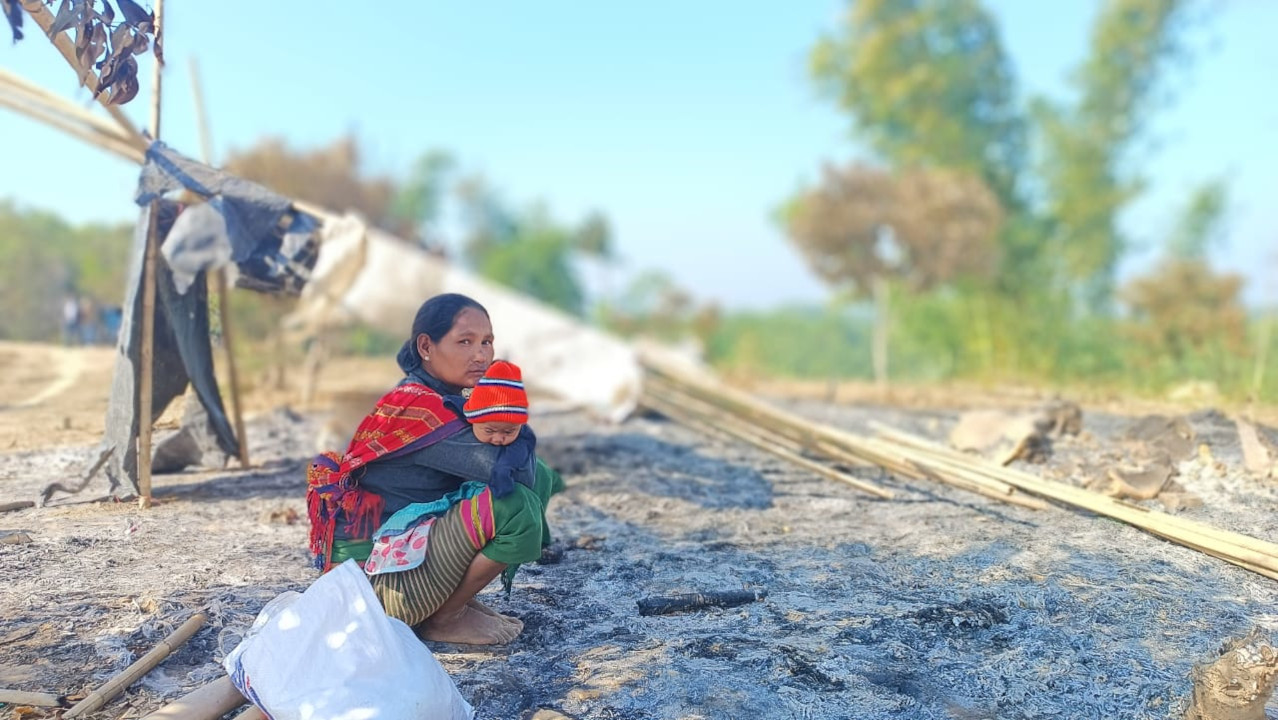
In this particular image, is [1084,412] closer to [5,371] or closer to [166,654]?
[166,654]

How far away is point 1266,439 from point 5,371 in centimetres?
699

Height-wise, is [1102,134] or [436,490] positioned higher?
[1102,134]

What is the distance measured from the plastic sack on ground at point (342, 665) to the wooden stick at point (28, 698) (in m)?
0.44

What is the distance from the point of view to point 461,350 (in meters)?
2.57

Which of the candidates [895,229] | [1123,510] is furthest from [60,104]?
[895,229]

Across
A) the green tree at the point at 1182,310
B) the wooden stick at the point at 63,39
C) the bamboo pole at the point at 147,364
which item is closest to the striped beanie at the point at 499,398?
the wooden stick at the point at 63,39

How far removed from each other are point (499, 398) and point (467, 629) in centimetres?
83

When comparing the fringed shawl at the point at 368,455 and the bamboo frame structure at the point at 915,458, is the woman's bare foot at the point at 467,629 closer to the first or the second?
the fringed shawl at the point at 368,455

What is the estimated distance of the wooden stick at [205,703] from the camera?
6.88 feet

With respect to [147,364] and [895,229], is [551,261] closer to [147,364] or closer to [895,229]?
[895,229]

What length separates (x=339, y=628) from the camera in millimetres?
2102

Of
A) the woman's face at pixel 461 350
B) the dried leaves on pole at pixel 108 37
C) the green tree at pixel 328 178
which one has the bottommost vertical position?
the woman's face at pixel 461 350

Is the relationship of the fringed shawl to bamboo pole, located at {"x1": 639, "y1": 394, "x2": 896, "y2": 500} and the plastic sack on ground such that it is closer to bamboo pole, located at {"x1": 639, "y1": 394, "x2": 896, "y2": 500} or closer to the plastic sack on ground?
the plastic sack on ground

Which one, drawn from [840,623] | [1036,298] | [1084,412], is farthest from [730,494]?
[1036,298]
